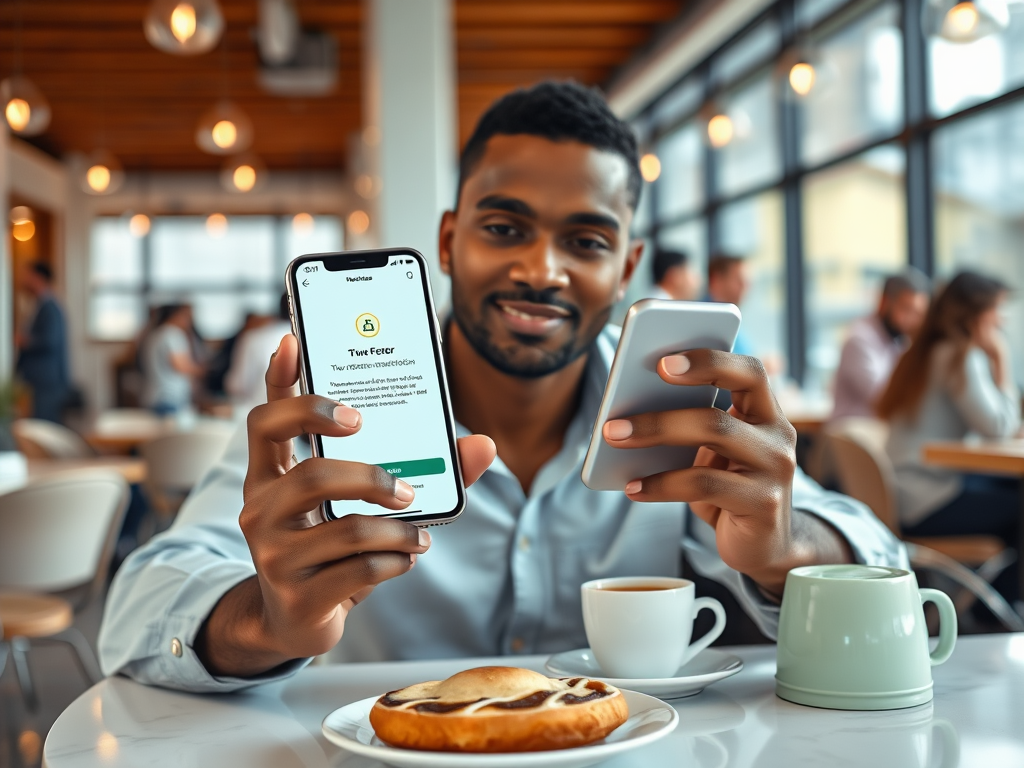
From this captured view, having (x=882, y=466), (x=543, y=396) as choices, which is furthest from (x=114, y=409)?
(x=543, y=396)

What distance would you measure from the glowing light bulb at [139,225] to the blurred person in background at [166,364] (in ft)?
14.7

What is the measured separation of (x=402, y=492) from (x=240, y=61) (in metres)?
8.52

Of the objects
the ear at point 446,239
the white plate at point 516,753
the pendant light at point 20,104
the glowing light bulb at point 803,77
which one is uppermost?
the pendant light at point 20,104

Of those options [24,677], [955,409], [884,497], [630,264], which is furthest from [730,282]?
[630,264]

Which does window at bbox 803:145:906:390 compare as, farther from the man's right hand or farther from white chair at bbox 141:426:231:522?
the man's right hand

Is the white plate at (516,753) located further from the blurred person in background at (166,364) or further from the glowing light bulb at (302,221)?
the glowing light bulb at (302,221)

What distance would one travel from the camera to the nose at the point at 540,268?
124cm

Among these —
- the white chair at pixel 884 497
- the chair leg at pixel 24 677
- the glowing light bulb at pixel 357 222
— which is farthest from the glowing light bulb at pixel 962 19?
the glowing light bulb at pixel 357 222

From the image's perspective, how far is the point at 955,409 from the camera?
3787 mm

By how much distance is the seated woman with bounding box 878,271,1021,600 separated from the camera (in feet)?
Answer: 11.7

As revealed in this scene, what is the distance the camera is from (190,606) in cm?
98

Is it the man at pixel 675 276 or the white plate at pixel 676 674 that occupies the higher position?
the man at pixel 675 276

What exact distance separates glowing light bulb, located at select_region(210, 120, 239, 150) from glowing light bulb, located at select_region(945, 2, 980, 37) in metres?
4.62

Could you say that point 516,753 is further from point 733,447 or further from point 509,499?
point 509,499
